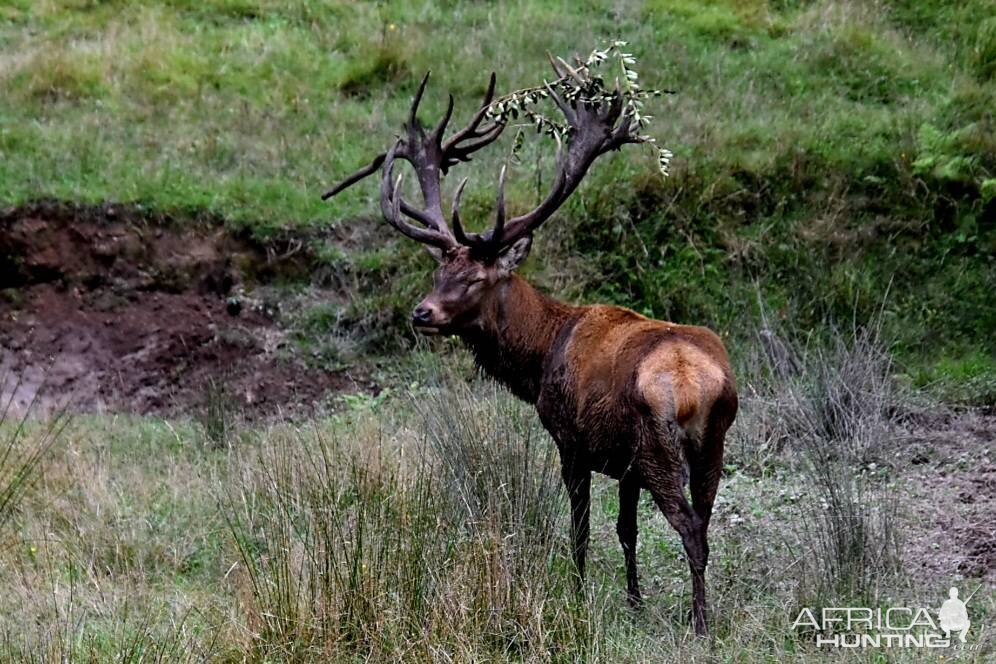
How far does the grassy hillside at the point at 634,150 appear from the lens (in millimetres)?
11297

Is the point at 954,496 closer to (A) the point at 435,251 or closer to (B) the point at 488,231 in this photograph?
(B) the point at 488,231

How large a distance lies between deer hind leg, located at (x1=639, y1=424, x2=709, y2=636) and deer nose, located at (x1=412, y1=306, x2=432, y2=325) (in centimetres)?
155

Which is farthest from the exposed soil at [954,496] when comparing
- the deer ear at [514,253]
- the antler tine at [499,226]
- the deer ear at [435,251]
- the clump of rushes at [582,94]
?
the deer ear at [435,251]

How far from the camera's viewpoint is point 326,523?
18.0ft

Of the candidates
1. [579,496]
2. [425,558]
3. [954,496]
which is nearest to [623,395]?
[579,496]

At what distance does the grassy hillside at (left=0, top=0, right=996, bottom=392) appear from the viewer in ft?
37.1

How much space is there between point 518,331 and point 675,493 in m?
1.56

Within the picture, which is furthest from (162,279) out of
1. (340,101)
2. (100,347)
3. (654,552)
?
(654,552)

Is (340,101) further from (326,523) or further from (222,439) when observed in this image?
(326,523)

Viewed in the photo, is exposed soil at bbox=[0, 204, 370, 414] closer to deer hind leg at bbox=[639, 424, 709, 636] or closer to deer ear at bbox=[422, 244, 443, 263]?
deer ear at bbox=[422, 244, 443, 263]

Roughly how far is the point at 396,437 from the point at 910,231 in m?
5.88

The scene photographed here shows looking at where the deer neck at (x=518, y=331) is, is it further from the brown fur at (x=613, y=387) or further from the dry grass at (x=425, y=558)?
the dry grass at (x=425, y=558)

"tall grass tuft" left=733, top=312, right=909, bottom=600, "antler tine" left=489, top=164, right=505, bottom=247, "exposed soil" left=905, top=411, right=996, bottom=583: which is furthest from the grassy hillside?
"antler tine" left=489, top=164, right=505, bottom=247

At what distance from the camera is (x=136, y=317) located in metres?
11.9
